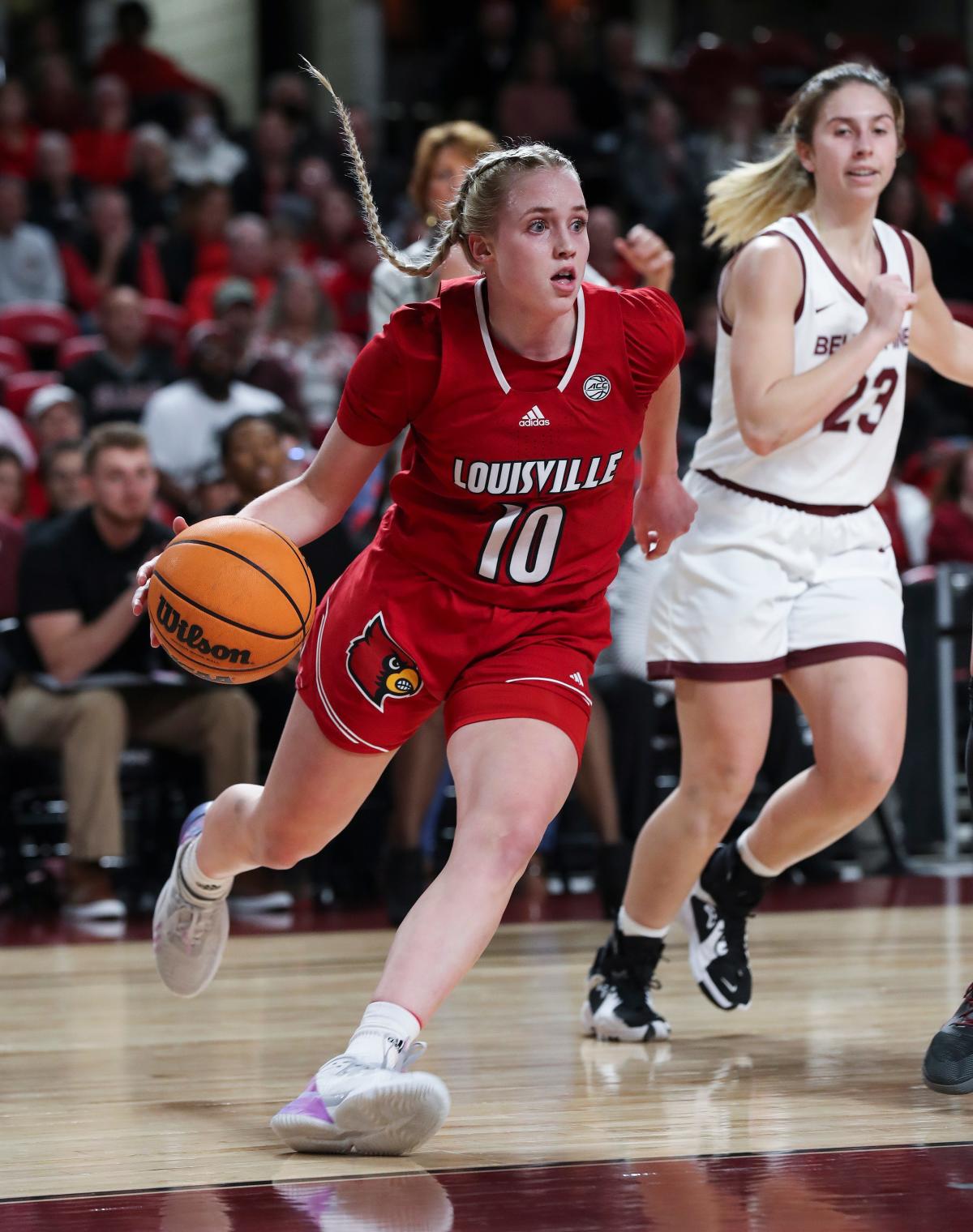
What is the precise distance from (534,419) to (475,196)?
→ 36cm

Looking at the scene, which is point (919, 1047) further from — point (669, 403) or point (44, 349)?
point (44, 349)

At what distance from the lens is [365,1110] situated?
7.97 feet

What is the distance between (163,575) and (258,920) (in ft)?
9.70

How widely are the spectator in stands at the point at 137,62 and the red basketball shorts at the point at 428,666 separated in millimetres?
10175

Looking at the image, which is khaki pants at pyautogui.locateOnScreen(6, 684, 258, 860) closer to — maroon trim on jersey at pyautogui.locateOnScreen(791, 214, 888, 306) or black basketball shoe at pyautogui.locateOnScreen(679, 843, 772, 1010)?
black basketball shoe at pyautogui.locateOnScreen(679, 843, 772, 1010)

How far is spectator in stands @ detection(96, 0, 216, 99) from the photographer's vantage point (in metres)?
12.3

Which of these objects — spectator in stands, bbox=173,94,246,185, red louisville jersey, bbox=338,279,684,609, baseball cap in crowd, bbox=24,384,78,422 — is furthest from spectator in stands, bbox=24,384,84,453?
red louisville jersey, bbox=338,279,684,609

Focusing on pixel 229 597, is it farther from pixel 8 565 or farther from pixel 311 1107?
pixel 8 565

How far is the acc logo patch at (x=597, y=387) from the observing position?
275 centimetres

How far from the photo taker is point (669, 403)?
122 inches

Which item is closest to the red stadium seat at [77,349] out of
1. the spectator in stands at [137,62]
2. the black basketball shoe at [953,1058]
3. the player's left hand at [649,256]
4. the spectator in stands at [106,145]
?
the spectator in stands at [106,145]

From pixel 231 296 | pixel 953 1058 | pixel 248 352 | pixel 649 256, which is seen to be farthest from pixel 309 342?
pixel 953 1058

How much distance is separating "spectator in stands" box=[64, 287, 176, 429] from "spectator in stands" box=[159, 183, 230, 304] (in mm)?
1546

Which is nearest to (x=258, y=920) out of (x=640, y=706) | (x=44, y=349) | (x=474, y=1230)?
(x=640, y=706)
